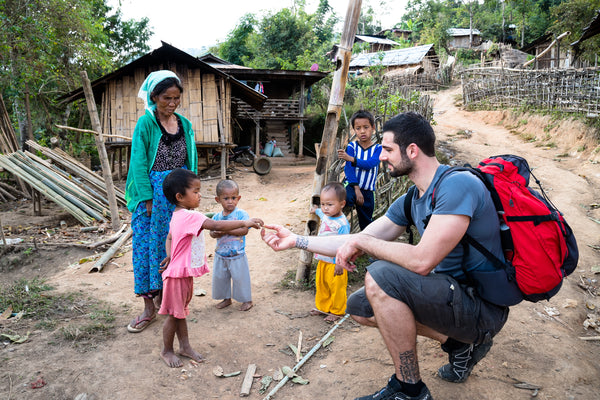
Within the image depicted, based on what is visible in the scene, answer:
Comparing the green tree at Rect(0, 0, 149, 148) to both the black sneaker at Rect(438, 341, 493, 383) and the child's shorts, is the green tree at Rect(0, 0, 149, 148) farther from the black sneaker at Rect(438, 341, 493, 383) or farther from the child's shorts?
the black sneaker at Rect(438, 341, 493, 383)

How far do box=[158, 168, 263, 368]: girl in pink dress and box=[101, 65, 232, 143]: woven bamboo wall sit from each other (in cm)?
940

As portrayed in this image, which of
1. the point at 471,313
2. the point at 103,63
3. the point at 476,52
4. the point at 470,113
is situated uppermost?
the point at 476,52

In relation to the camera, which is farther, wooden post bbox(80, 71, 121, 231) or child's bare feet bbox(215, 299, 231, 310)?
wooden post bbox(80, 71, 121, 231)

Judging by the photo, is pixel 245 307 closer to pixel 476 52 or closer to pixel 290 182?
pixel 290 182

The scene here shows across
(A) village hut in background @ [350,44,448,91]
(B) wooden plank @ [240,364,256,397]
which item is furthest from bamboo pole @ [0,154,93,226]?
(A) village hut in background @ [350,44,448,91]

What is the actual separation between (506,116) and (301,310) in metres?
14.0

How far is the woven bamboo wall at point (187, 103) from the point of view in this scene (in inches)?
465

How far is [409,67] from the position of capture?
27.7 m

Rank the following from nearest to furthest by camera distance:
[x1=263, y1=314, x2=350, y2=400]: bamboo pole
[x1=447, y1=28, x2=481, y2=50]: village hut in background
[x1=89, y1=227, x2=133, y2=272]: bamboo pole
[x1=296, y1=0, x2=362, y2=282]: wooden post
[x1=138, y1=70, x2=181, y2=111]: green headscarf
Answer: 1. [x1=263, y1=314, x2=350, y2=400]: bamboo pole
2. [x1=138, y1=70, x2=181, y2=111]: green headscarf
3. [x1=296, y1=0, x2=362, y2=282]: wooden post
4. [x1=89, y1=227, x2=133, y2=272]: bamboo pole
5. [x1=447, y1=28, x2=481, y2=50]: village hut in background

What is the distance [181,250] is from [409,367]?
170 centimetres

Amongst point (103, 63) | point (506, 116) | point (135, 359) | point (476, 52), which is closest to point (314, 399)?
point (135, 359)

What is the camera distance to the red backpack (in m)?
2.02

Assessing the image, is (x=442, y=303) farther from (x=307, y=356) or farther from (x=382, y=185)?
(x=382, y=185)

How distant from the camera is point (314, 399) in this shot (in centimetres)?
248
